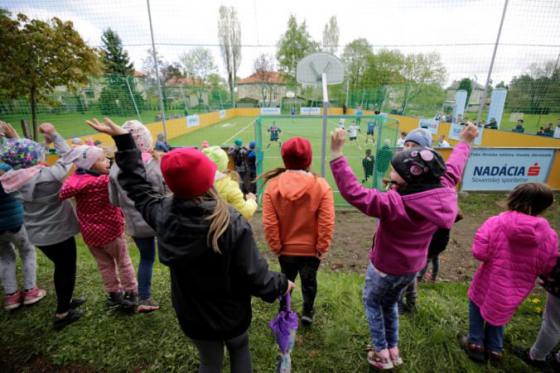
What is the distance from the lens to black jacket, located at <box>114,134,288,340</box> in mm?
1314

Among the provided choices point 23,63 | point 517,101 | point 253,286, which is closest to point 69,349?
point 253,286

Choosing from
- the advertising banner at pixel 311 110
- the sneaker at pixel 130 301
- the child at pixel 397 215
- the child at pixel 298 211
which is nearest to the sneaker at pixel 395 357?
the child at pixel 397 215

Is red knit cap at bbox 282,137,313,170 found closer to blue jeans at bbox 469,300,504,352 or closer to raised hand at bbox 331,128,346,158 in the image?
raised hand at bbox 331,128,346,158

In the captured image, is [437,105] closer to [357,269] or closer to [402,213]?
[357,269]

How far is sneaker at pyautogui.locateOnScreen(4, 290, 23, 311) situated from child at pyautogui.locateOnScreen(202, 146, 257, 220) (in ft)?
9.17

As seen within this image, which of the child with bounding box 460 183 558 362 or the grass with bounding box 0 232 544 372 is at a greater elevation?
the child with bounding box 460 183 558 362

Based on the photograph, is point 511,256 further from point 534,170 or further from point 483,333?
point 534,170

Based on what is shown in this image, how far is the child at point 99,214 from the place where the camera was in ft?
7.58

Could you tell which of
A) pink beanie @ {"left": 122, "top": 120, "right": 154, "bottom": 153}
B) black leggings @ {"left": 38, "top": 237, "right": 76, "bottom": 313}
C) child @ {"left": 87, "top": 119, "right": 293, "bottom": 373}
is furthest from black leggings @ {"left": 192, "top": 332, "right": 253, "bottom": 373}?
black leggings @ {"left": 38, "top": 237, "right": 76, "bottom": 313}

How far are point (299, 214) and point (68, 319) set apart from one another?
2561 mm

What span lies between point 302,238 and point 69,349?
2336 millimetres

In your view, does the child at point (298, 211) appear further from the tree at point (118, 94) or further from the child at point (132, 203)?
the tree at point (118, 94)

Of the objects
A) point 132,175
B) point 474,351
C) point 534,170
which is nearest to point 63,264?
point 132,175

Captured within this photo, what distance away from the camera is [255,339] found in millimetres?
2564
